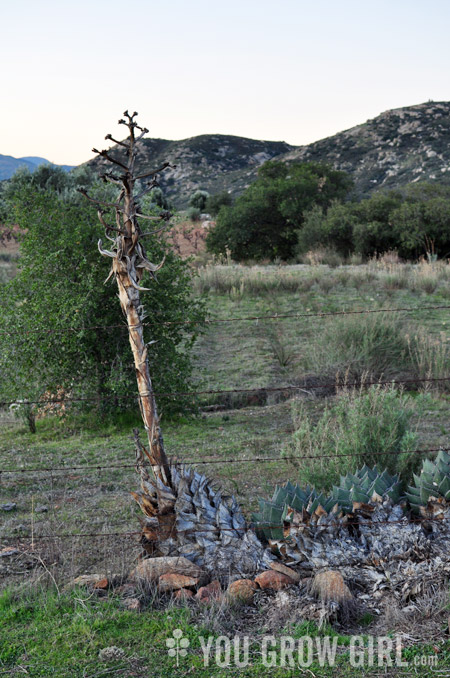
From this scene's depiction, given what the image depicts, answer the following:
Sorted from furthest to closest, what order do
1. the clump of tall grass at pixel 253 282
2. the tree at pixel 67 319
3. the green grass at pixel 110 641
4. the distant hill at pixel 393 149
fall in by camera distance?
the distant hill at pixel 393 149, the clump of tall grass at pixel 253 282, the tree at pixel 67 319, the green grass at pixel 110 641

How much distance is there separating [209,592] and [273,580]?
1.27ft

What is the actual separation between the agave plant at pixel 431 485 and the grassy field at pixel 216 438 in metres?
1.25

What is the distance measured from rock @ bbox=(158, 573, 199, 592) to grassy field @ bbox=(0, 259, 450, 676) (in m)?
0.22

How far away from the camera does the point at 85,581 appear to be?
155 inches

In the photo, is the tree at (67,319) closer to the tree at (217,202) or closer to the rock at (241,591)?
the rock at (241,591)

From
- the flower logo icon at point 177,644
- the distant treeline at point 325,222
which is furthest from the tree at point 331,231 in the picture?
the flower logo icon at point 177,644

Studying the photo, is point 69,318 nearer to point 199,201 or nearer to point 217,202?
point 217,202

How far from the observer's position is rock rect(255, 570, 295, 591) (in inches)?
148

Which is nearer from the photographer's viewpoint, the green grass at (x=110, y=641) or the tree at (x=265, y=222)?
the green grass at (x=110, y=641)

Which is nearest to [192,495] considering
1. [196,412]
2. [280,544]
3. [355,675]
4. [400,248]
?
[280,544]

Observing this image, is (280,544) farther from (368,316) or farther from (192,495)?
(368,316)

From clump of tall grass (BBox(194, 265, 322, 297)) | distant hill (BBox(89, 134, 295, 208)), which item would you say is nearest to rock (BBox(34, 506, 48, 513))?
clump of tall grass (BBox(194, 265, 322, 297))

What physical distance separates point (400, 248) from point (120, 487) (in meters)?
16.4

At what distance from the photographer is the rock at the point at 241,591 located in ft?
11.9
